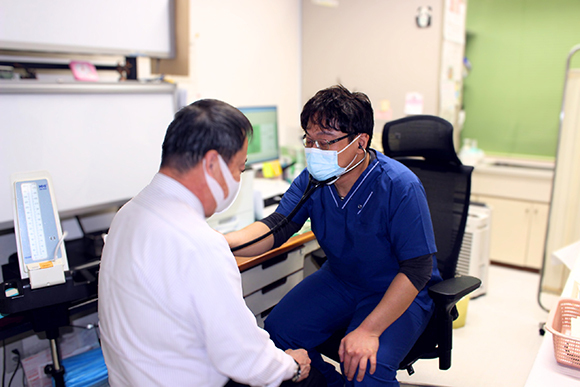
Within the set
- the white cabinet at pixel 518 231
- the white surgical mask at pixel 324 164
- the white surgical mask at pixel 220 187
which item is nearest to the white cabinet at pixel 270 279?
the white surgical mask at pixel 324 164

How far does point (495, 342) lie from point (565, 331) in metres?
1.19

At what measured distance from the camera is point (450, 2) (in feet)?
9.21

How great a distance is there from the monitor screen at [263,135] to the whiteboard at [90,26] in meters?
0.67

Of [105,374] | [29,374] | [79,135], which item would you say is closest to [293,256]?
[105,374]

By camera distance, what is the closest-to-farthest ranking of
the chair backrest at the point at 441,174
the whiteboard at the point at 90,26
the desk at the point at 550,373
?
the desk at the point at 550,373, the whiteboard at the point at 90,26, the chair backrest at the point at 441,174

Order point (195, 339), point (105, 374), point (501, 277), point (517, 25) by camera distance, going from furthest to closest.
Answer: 1. point (517, 25)
2. point (501, 277)
3. point (105, 374)
4. point (195, 339)

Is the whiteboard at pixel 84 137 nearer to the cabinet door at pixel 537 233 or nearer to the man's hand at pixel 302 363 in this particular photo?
the man's hand at pixel 302 363

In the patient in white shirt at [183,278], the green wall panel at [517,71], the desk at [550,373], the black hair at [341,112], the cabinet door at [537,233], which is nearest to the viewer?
the patient in white shirt at [183,278]

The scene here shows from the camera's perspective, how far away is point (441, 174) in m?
1.66

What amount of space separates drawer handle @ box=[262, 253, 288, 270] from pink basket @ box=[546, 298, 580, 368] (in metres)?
0.99

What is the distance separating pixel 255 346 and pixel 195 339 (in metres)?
0.13

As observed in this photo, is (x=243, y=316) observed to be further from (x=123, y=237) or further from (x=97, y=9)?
(x=97, y=9)

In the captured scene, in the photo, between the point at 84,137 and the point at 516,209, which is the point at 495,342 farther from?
the point at 84,137

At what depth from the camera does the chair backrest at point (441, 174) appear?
5.20 feet
